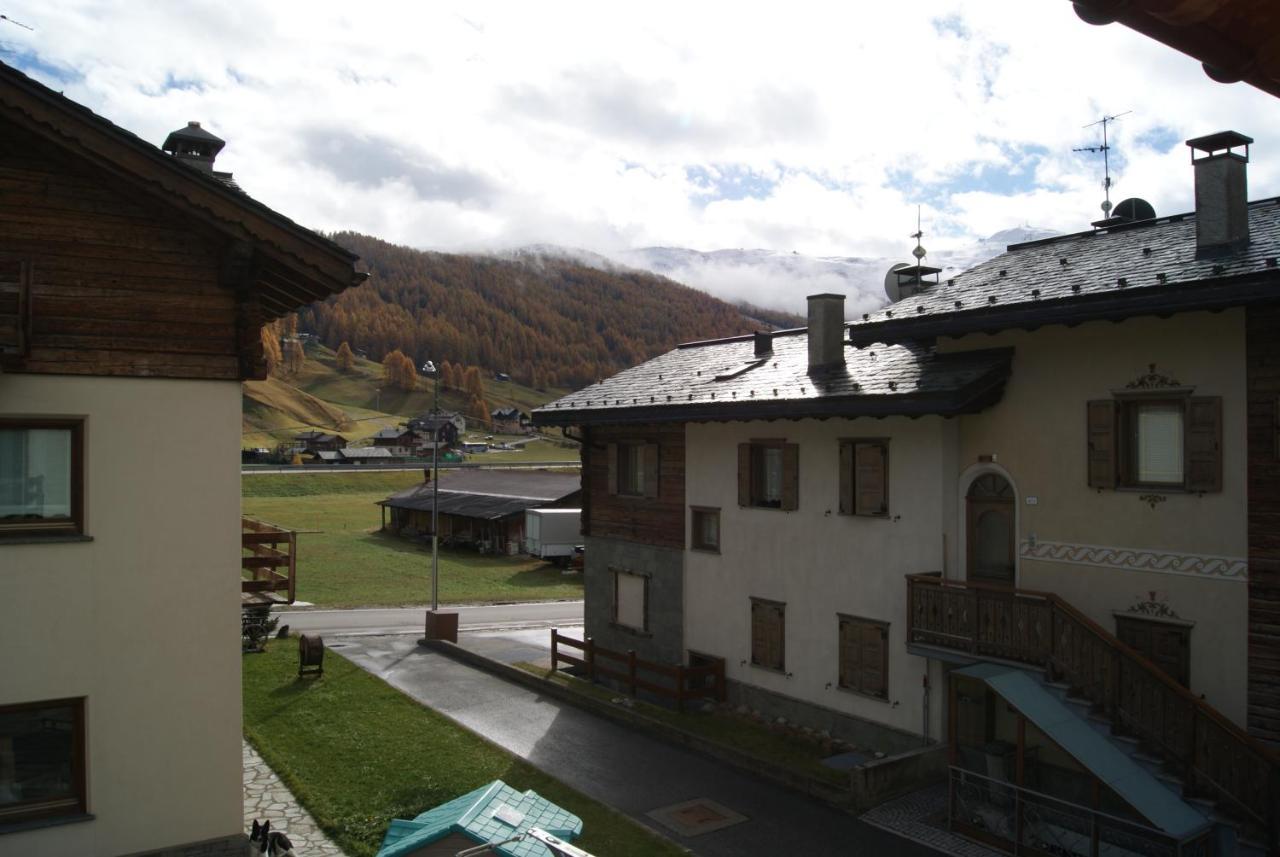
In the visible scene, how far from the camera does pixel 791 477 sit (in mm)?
20359

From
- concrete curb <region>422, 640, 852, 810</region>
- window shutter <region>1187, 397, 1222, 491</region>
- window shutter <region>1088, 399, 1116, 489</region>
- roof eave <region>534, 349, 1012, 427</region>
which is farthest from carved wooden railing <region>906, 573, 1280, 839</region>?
concrete curb <region>422, 640, 852, 810</region>

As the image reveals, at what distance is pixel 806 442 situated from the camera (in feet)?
66.0

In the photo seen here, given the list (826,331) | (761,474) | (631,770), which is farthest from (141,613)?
(826,331)

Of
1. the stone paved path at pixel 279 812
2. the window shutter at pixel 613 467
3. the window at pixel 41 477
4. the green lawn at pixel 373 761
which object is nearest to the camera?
the window at pixel 41 477

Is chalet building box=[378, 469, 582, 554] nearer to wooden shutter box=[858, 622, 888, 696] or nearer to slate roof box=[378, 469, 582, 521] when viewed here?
slate roof box=[378, 469, 582, 521]

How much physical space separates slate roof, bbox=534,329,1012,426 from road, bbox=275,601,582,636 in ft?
33.7

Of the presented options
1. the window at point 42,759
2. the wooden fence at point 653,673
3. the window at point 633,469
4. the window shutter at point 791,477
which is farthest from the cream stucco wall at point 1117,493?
the window at point 42,759

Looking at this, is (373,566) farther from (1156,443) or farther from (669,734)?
(1156,443)

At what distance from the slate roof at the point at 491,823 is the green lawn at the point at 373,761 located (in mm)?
4671

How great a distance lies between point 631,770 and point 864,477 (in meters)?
6.97

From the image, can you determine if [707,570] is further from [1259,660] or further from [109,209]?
[109,209]

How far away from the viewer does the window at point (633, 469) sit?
2441 centimetres

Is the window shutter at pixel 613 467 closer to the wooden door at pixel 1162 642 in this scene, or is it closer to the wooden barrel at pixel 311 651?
the wooden barrel at pixel 311 651

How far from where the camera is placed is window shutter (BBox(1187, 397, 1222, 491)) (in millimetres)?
13617
